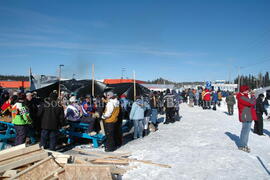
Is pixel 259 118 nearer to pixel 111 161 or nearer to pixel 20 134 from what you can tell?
pixel 111 161

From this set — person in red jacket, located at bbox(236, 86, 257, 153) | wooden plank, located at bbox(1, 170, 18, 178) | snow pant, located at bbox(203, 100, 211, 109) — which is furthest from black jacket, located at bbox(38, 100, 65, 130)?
snow pant, located at bbox(203, 100, 211, 109)

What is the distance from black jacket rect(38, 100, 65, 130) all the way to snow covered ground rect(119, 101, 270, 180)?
2.11m

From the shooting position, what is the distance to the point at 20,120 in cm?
599

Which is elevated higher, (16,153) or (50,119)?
(50,119)

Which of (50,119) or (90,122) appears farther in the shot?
(90,122)

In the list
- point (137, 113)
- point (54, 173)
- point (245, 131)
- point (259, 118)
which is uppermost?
point (137, 113)

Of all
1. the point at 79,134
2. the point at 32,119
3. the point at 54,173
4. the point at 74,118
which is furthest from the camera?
the point at 74,118

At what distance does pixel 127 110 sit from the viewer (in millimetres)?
9906

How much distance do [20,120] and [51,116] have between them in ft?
3.03

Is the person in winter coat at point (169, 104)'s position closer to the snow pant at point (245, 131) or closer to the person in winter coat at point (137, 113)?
the person in winter coat at point (137, 113)

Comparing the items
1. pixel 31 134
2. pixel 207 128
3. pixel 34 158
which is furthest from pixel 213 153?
pixel 31 134

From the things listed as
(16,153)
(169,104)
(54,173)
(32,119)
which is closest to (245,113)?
(169,104)

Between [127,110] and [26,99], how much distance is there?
181 inches

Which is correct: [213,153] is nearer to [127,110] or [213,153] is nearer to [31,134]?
[127,110]
